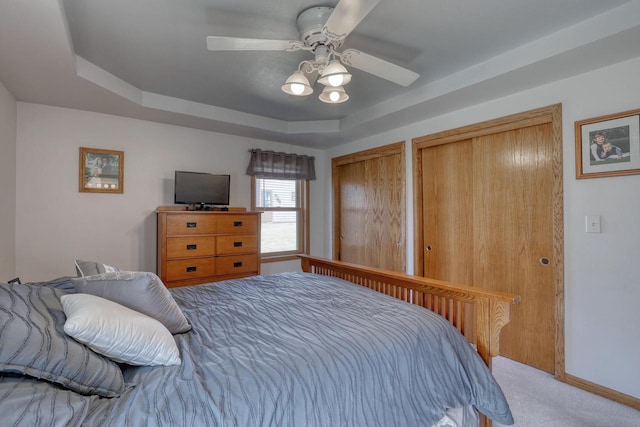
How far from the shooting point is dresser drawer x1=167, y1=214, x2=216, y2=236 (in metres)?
2.99

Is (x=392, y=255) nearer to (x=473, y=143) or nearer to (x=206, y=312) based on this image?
(x=473, y=143)

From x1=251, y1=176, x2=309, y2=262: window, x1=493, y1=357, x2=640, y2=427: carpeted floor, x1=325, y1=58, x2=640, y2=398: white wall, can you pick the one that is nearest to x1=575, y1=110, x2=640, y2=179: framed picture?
x1=325, y1=58, x2=640, y2=398: white wall

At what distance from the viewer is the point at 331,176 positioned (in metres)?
4.68

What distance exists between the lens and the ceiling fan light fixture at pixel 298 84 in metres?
1.84

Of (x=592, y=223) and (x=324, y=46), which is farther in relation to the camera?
(x=592, y=223)

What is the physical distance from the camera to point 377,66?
1.84 meters

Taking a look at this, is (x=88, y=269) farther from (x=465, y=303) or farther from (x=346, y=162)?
(x=346, y=162)

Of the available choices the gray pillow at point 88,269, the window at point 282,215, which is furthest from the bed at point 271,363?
the window at point 282,215

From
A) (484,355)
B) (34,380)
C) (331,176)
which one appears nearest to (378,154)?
(331,176)

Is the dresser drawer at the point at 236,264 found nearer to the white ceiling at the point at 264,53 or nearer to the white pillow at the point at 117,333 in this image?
the white ceiling at the point at 264,53

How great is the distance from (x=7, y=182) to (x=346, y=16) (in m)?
3.06

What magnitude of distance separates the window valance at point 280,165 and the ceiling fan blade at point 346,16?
2593mm

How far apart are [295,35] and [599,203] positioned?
2.46 metres

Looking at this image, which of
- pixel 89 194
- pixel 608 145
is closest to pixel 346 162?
pixel 608 145
